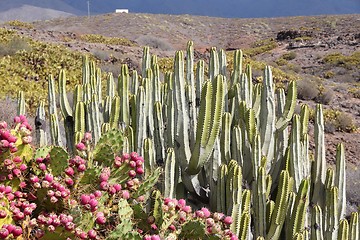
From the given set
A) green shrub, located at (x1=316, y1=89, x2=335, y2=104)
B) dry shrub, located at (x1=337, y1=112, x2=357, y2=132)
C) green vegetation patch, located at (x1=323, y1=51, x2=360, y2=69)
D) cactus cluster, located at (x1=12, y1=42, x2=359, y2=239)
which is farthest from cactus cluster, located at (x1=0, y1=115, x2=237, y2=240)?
green vegetation patch, located at (x1=323, y1=51, x2=360, y2=69)

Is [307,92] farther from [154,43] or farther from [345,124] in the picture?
[154,43]

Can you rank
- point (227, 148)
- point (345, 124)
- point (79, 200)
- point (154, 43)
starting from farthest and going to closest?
point (154, 43)
point (345, 124)
point (227, 148)
point (79, 200)

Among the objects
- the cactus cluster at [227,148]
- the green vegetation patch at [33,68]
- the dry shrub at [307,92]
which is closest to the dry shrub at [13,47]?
the green vegetation patch at [33,68]

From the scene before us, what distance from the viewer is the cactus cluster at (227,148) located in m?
3.95

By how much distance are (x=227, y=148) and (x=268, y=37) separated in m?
42.9

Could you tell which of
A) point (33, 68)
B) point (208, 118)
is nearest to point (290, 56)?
point (33, 68)

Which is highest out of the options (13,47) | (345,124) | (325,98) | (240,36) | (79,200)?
(240,36)

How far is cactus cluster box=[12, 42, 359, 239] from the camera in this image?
3947 millimetres

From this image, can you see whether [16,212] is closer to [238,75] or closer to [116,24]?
[238,75]

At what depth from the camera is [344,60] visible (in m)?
26.6

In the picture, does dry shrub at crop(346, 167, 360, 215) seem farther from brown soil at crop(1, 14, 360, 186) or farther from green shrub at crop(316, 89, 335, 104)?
green shrub at crop(316, 89, 335, 104)

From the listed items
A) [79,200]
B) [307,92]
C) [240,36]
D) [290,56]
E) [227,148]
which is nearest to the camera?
[79,200]

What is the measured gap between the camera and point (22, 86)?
37.1ft

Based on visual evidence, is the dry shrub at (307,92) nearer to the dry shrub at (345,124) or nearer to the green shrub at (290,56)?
the dry shrub at (345,124)
